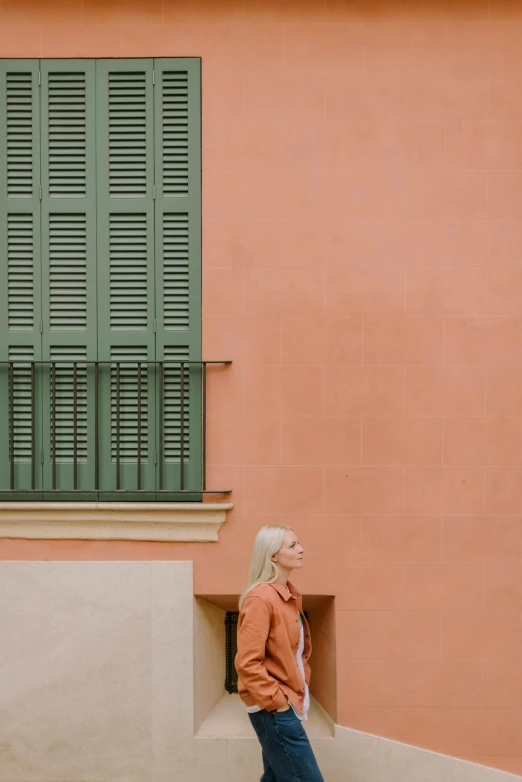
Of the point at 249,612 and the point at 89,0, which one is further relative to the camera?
the point at 89,0

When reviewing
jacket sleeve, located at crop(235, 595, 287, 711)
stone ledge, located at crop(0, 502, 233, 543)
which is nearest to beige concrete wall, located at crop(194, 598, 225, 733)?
stone ledge, located at crop(0, 502, 233, 543)

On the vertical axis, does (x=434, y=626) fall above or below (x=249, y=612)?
below

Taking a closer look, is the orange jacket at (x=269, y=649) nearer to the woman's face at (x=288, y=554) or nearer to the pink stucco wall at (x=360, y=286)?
the woman's face at (x=288, y=554)

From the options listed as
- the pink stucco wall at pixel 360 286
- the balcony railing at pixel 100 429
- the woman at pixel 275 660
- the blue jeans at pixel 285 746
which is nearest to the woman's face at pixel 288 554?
the woman at pixel 275 660

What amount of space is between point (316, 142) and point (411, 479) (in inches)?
94.3

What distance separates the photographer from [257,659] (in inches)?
134

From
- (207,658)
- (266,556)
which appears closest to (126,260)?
(266,556)

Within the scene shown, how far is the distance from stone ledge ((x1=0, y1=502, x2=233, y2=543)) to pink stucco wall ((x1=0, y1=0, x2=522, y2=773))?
0.32 ft

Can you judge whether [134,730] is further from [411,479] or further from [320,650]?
[411,479]

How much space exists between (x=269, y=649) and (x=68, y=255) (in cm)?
294

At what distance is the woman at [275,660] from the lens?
11.2 feet

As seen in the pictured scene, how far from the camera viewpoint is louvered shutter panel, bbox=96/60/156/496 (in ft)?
15.5

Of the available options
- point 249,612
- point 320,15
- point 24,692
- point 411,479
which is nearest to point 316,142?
point 320,15

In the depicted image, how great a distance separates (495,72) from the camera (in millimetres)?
4688
